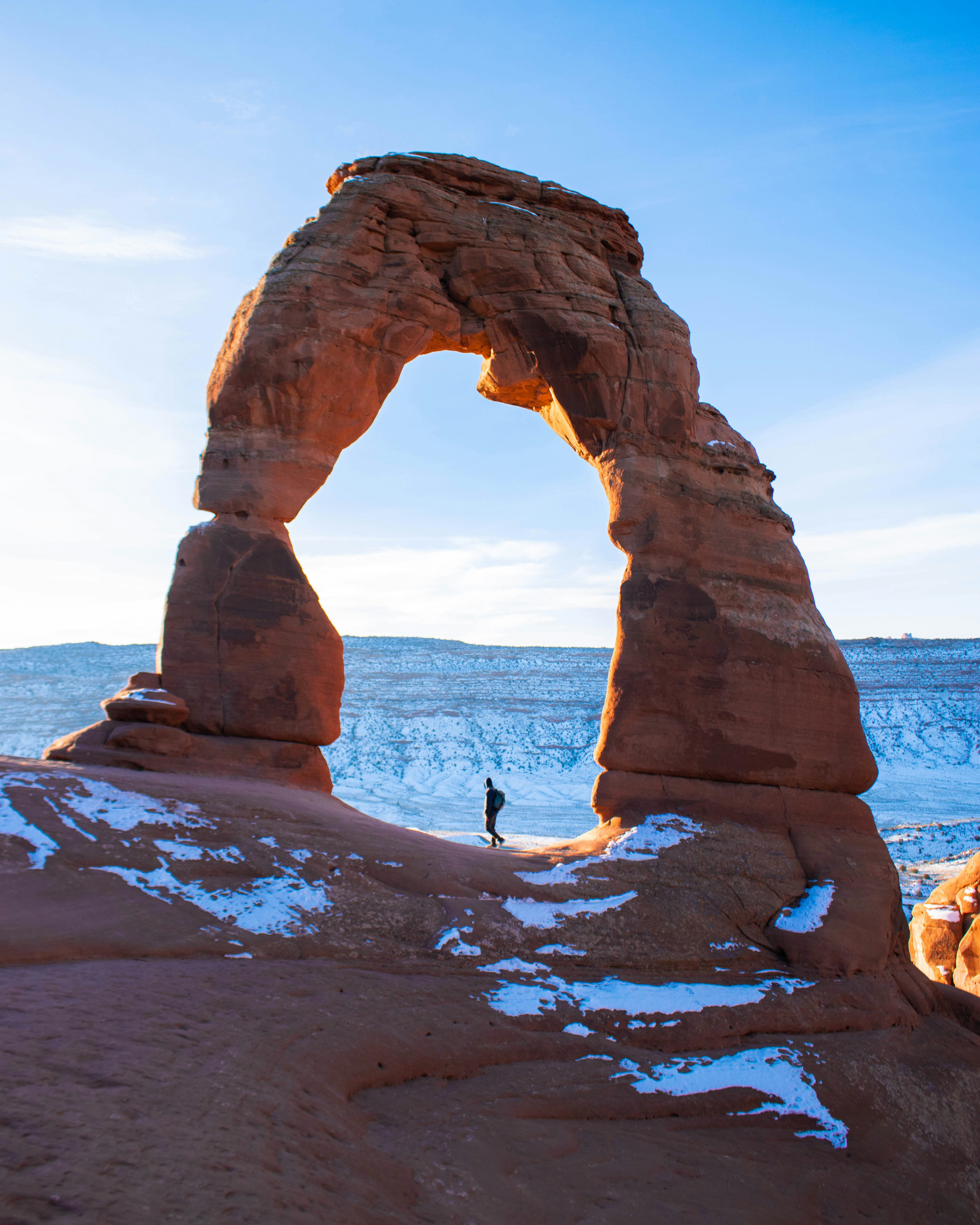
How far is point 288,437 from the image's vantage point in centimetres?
884

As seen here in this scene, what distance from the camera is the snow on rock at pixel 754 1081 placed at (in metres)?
5.07

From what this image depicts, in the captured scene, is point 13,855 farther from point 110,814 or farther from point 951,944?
point 951,944

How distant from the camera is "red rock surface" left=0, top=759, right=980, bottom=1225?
2811mm

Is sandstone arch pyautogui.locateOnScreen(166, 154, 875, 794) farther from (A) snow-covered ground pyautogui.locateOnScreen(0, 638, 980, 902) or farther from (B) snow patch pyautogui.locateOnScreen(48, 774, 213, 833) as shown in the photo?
(A) snow-covered ground pyautogui.locateOnScreen(0, 638, 980, 902)

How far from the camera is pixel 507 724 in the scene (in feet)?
132

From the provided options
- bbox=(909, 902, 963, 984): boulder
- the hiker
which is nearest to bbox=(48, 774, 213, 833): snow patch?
the hiker

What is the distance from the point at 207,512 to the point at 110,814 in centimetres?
394

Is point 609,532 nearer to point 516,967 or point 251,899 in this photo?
point 516,967

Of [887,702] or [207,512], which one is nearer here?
[207,512]

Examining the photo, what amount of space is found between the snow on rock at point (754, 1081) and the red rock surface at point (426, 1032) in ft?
0.07

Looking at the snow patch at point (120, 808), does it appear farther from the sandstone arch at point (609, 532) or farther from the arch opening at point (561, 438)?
the arch opening at point (561, 438)

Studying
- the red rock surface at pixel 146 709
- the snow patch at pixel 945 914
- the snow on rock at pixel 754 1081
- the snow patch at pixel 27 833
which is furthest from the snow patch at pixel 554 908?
the snow patch at pixel 945 914

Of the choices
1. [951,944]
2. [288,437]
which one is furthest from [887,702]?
[288,437]

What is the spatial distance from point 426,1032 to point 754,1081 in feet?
7.39
